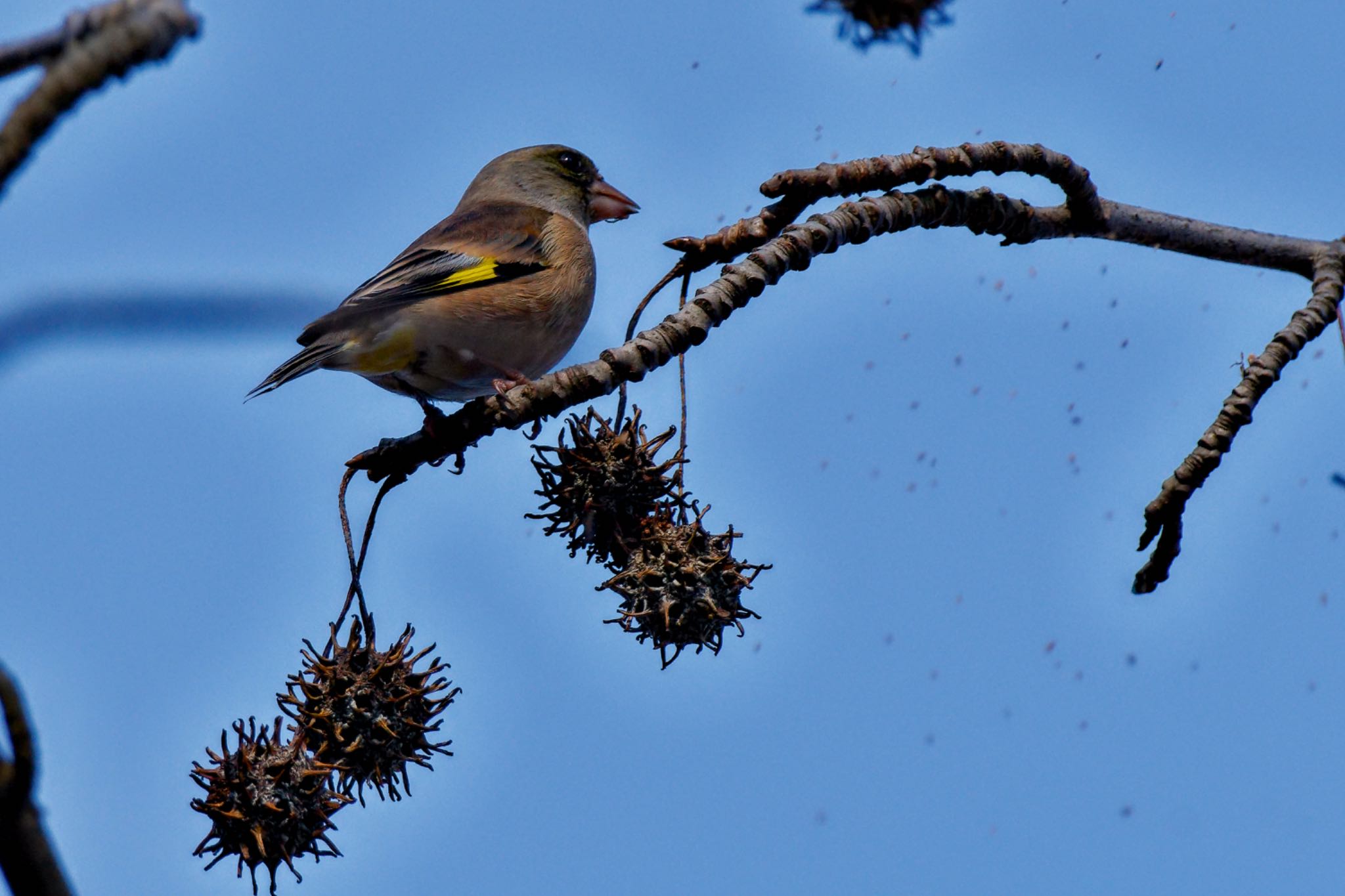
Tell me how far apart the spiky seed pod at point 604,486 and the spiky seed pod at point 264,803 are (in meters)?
1.01

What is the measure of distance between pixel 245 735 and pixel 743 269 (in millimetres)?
1949

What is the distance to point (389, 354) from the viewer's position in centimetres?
541

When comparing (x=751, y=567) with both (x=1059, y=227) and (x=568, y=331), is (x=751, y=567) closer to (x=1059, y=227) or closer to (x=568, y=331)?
(x=1059, y=227)

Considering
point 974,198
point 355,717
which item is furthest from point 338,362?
point 974,198

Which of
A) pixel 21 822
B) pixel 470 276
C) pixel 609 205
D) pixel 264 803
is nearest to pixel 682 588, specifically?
pixel 264 803

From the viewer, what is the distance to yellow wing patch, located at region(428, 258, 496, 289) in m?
5.68

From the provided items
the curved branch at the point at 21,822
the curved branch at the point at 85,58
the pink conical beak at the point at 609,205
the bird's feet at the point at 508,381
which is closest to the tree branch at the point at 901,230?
the bird's feet at the point at 508,381

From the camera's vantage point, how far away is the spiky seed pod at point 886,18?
110 inches

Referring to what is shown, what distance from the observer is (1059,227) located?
4.43 m

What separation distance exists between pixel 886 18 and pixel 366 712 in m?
2.28

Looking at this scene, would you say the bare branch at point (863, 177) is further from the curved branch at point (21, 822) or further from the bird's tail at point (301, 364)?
the curved branch at point (21, 822)

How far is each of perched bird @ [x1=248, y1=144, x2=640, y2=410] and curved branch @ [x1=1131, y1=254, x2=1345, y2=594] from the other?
232 cm

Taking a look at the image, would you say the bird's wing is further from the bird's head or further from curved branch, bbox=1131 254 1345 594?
curved branch, bbox=1131 254 1345 594

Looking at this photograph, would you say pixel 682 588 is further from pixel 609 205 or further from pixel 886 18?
pixel 609 205
